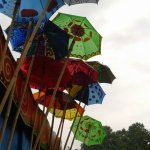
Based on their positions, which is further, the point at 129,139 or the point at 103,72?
the point at 129,139

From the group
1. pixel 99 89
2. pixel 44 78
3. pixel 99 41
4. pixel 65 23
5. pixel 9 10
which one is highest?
pixel 9 10

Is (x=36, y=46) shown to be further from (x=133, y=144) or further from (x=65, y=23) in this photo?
(x=133, y=144)

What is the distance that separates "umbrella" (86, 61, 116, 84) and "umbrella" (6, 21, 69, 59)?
1.75m

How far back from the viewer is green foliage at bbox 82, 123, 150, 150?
130 ft

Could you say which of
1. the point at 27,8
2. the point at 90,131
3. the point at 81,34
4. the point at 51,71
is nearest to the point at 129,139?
the point at 90,131

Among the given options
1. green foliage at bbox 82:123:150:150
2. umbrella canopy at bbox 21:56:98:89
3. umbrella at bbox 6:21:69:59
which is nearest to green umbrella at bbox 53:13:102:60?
umbrella canopy at bbox 21:56:98:89

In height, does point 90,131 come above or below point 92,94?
below

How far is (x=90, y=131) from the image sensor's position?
8.95 m

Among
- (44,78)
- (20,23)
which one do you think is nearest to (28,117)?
(44,78)

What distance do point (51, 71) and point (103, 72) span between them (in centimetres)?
178

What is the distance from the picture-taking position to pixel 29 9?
384 cm

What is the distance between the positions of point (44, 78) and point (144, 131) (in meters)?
38.9

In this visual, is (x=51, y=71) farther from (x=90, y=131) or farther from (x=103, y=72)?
(x=90, y=131)

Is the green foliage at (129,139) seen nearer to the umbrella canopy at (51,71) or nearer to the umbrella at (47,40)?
the umbrella canopy at (51,71)
